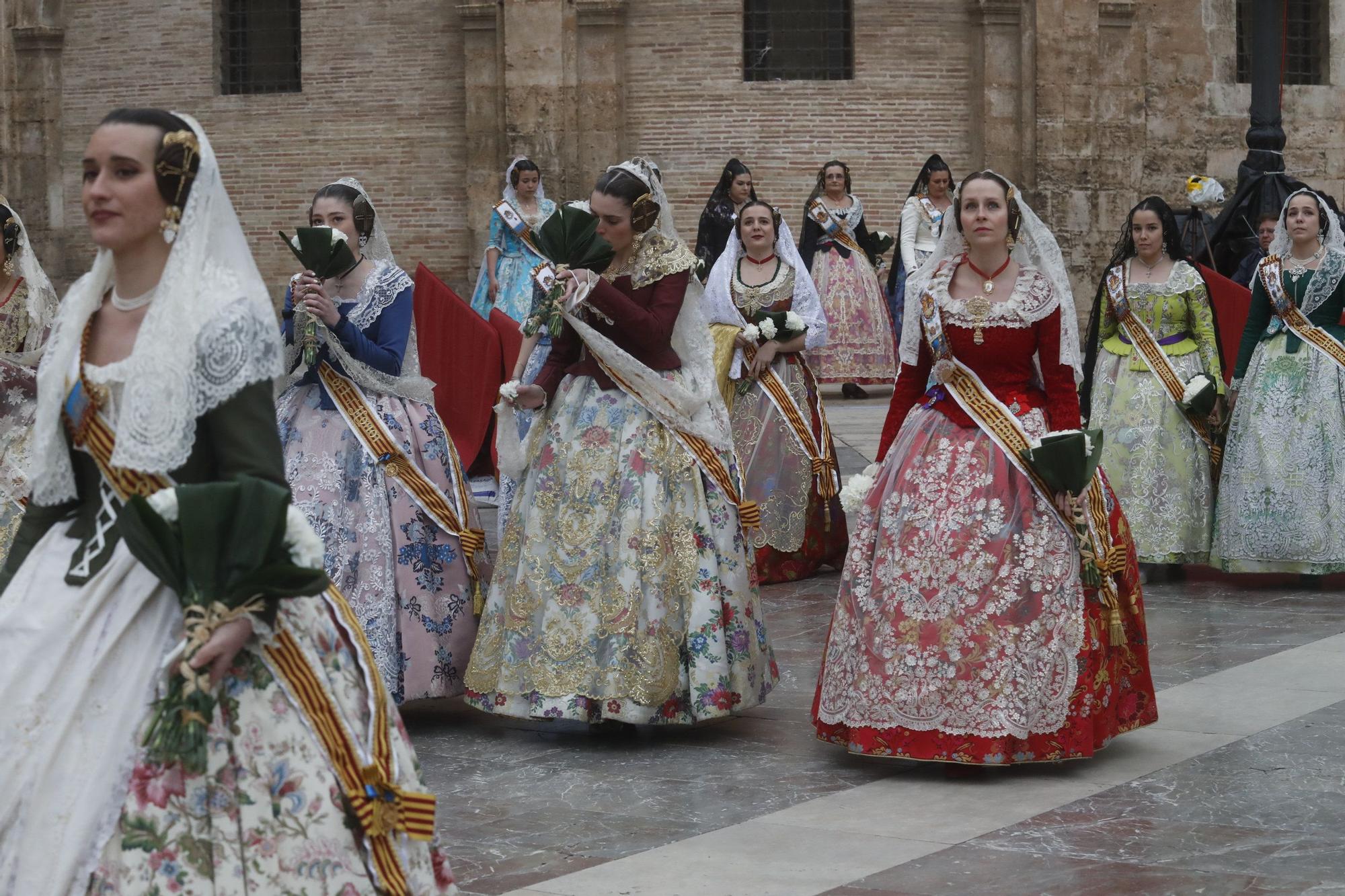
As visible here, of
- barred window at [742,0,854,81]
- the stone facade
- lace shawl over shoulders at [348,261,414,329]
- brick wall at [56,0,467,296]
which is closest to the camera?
lace shawl over shoulders at [348,261,414,329]

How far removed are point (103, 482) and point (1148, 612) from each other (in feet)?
21.0

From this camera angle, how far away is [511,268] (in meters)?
13.5

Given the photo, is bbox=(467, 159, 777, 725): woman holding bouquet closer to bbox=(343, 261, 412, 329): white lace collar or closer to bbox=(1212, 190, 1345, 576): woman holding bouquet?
bbox=(343, 261, 412, 329): white lace collar

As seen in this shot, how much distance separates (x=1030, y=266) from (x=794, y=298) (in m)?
3.58

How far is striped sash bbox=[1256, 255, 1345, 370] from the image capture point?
931 cm

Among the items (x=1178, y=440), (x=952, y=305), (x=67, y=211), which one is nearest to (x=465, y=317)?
(x=1178, y=440)

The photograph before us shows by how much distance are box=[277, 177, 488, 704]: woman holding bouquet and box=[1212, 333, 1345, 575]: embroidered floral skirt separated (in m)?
4.52

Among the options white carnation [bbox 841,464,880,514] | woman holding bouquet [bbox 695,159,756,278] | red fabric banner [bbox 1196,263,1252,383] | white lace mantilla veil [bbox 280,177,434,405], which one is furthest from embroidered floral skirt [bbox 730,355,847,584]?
woman holding bouquet [bbox 695,159,756,278]

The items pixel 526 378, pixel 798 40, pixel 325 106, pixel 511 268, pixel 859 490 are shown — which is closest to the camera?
pixel 859 490

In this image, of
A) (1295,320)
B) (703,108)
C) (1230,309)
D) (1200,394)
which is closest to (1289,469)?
(1200,394)

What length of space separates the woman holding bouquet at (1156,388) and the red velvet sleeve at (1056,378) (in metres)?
3.44

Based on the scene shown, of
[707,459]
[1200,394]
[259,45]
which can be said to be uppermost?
[259,45]

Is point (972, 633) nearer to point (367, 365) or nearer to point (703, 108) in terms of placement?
point (367, 365)

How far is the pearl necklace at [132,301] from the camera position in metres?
3.32
